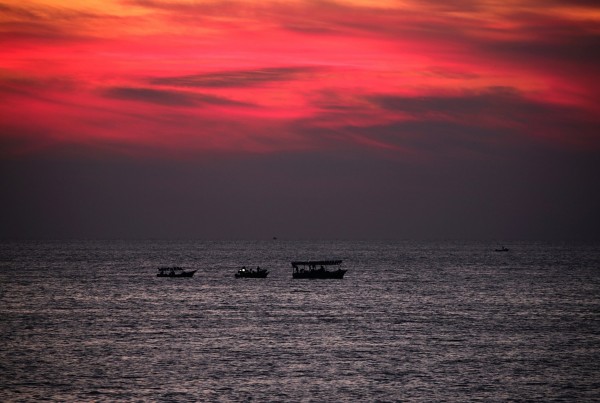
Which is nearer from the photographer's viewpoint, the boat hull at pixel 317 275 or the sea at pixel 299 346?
the sea at pixel 299 346

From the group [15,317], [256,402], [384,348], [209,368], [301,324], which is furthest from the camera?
[15,317]

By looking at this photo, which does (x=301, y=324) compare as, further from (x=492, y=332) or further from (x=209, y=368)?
(x=209, y=368)

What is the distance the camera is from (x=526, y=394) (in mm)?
Answer: 64188

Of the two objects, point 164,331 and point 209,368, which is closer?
point 209,368

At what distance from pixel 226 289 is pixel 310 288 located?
51.5ft

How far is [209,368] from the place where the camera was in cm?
7300

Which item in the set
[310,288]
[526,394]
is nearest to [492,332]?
[526,394]

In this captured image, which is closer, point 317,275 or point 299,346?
point 299,346

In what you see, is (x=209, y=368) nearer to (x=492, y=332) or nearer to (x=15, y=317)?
(x=492, y=332)

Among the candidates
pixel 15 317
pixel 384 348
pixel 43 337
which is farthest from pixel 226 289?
pixel 384 348

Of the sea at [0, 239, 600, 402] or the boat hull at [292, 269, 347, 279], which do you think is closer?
the sea at [0, 239, 600, 402]

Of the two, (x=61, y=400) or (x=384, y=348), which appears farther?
(x=384, y=348)

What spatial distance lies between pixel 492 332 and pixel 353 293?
57.5 meters

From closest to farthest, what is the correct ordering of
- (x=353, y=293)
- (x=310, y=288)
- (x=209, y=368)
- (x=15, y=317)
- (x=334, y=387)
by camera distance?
1. (x=334, y=387)
2. (x=209, y=368)
3. (x=15, y=317)
4. (x=353, y=293)
5. (x=310, y=288)
